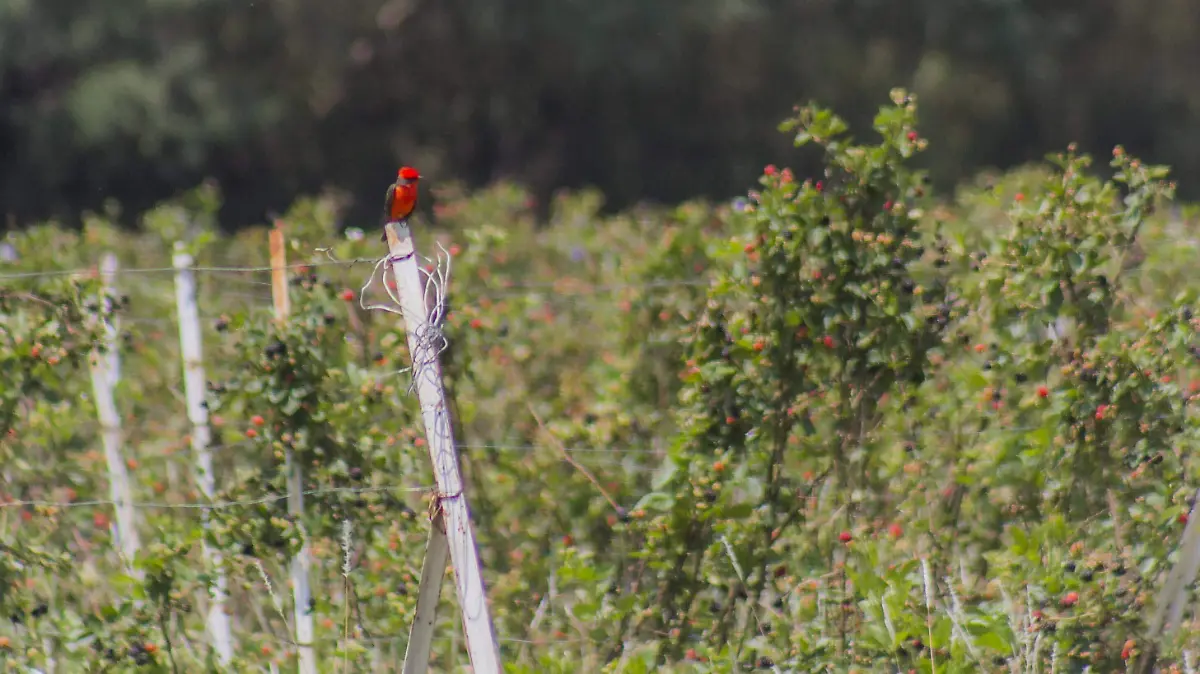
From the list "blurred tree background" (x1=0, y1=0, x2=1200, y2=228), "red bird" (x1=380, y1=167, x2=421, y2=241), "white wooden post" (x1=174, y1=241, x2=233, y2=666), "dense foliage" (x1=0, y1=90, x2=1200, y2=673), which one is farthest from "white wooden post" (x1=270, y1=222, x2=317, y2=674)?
"blurred tree background" (x1=0, y1=0, x2=1200, y2=228)

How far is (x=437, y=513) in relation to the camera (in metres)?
3.28

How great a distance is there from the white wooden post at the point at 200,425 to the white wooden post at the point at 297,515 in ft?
0.69

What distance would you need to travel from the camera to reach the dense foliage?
4129 millimetres

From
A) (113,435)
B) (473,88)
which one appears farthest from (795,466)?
(473,88)

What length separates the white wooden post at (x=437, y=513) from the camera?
323 cm

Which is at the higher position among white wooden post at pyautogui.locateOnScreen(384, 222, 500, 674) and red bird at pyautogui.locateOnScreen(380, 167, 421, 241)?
red bird at pyautogui.locateOnScreen(380, 167, 421, 241)

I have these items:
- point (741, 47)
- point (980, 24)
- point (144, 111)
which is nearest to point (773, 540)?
point (144, 111)

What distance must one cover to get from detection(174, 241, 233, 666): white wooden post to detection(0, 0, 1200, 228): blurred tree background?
51.2ft

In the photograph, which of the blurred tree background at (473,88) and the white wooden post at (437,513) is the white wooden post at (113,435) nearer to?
the white wooden post at (437,513)

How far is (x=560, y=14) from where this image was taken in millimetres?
20797

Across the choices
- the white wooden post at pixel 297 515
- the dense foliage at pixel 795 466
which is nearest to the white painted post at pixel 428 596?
the dense foliage at pixel 795 466

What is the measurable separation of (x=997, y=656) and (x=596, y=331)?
3.81 meters

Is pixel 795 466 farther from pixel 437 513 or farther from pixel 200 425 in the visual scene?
pixel 200 425

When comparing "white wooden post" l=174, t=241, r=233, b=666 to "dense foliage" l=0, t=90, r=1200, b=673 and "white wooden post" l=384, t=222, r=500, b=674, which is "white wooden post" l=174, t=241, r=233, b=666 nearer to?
"dense foliage" l=0, t=90, r=1200, b=673
